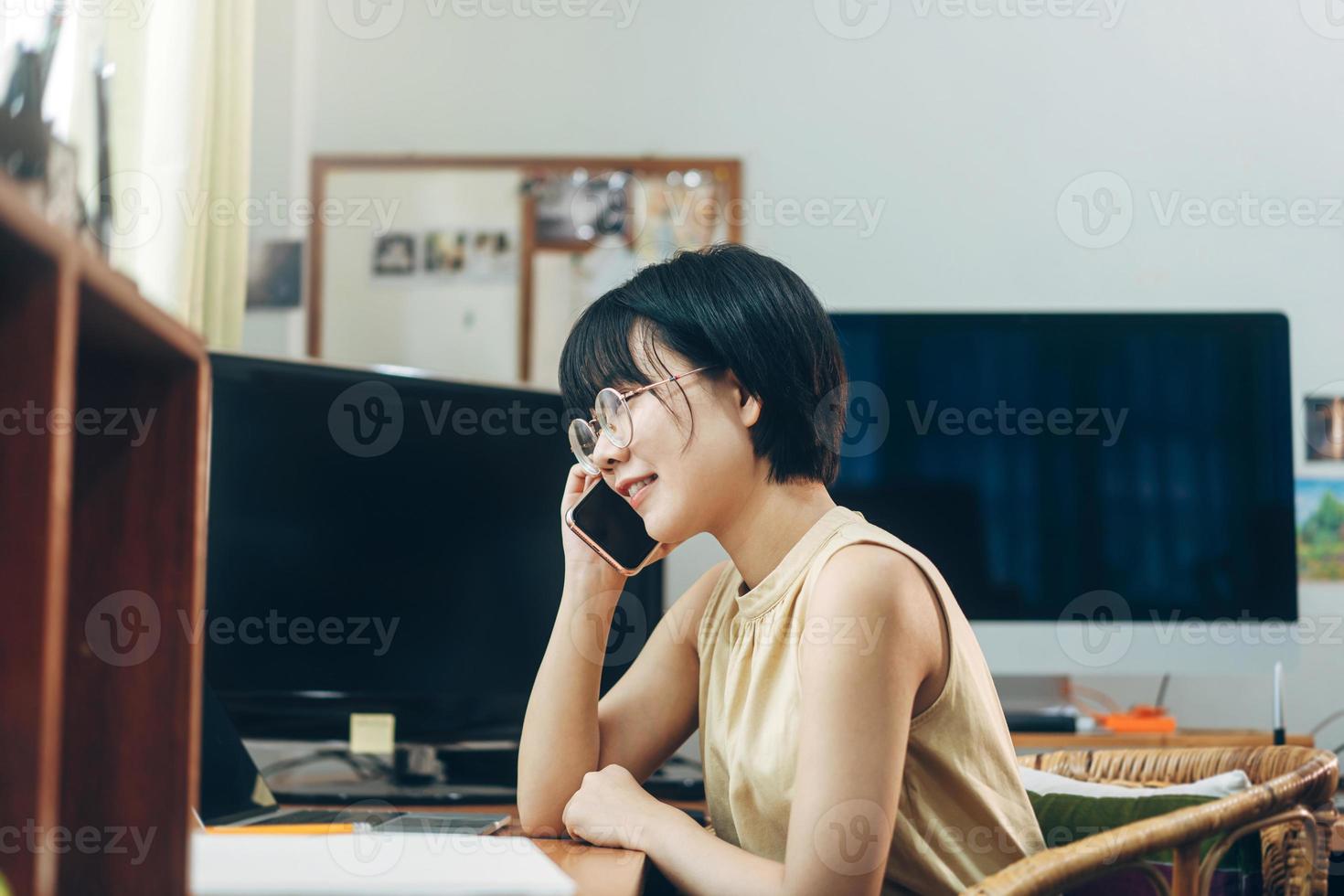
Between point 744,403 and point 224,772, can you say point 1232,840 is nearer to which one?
point 744,403

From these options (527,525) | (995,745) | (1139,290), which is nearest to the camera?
(995,745)

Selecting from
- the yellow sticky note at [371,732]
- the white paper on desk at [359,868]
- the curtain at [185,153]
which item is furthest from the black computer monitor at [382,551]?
the white paper on desk at [359,868]

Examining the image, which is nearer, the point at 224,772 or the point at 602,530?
the point at 602,530

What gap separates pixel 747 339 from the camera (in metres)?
1.16

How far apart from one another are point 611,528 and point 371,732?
20.9 inches

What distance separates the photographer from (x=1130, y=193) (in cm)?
231

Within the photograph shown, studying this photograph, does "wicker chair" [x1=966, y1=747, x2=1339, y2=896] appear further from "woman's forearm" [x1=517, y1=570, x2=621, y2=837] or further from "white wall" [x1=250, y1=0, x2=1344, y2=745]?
"white wall" [x1=250, y1=0, x2=1344, y2=745]

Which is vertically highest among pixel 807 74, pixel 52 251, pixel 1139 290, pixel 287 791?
pixel 807 74

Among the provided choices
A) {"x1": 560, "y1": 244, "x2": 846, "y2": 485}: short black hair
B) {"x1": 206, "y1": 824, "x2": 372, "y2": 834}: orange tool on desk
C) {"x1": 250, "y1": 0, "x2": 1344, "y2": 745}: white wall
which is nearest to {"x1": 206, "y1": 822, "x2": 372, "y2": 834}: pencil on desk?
{"x1": 206, "y1": 824, "x2": 372, "y2": 834}: orange tool on desk

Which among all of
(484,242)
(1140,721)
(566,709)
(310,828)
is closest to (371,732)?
(566,709)

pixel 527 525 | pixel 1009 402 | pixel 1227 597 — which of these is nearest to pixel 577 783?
pixel 527 525

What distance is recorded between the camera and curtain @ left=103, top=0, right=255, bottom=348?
1.64 meters

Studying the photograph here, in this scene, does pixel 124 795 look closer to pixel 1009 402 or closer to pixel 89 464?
pixel 89 464

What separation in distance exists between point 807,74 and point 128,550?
6.48 ft
